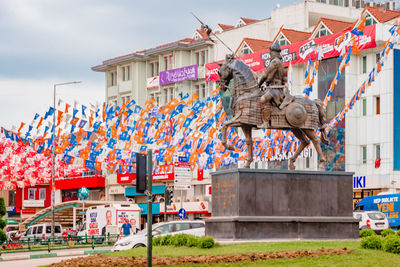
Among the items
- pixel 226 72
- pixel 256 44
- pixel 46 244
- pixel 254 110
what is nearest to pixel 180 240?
pixel 254 110

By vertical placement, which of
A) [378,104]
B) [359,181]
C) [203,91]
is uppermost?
[203,91]

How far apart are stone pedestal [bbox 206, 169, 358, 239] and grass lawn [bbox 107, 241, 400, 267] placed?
1.76 metres

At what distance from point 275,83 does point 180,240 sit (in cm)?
599

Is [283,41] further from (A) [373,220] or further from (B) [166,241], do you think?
(B) [166,241]

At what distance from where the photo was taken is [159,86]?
8800cm

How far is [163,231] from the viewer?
32875mm

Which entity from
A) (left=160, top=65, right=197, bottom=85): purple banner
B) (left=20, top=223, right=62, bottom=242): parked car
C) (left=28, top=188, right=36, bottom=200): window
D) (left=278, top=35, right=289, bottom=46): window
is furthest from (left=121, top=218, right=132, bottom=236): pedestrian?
(left=28, top=188, right=36, bottom=200): window

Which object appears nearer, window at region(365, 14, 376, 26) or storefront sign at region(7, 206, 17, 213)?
window at region(365, 14, 376, 26)

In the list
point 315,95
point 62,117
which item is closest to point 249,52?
point 315,95

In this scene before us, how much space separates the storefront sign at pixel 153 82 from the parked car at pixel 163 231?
5500 centimetres

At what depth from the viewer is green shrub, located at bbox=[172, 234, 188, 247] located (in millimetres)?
25270

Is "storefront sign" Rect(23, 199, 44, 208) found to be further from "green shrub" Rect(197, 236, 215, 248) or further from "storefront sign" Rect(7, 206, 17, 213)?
"green shrub" Rect(197, 236, 215, 248)

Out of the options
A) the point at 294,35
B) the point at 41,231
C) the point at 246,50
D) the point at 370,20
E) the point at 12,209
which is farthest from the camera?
the point at 12,209

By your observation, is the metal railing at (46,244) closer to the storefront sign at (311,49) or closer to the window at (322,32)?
the storefront sign at (311,49)
